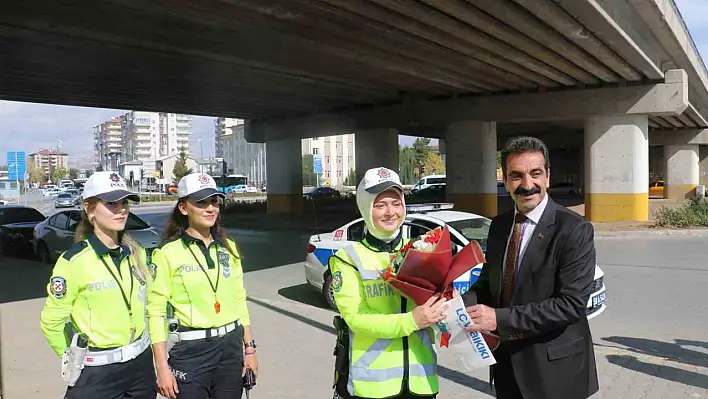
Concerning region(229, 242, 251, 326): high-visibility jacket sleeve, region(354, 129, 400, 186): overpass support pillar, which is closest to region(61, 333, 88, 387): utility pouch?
region(229, 242, 251, 326): high-visibility jacket sleeve

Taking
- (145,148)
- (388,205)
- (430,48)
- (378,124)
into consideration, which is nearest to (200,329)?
(388,205)

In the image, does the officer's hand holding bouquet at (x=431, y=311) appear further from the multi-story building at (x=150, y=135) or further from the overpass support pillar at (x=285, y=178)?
the multi-story building at (x=150, y=135)

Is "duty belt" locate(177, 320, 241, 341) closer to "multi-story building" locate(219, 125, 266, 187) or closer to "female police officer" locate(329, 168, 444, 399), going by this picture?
"female police officer" locate(329, 168, 444, 399)

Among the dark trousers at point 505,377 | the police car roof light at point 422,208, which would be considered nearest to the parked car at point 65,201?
the police car roof light at point 422,208

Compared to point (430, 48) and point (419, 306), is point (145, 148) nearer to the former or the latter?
point (430, 48)

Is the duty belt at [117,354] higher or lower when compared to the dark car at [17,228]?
higher

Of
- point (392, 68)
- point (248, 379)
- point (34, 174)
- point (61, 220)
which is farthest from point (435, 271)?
point (34, 174)

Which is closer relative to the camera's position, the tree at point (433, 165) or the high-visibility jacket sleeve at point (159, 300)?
the high-visibility jacket sleeve at point (159, 300)

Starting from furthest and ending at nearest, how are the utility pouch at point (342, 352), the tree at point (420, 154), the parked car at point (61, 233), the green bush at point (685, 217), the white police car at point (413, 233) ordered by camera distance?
the tree at point (420, 154) → the green bush at point (685, 217) → the parked car at point (61, 233) → the white police car at point (413, 233) → the utility pouch at point (342, 352)

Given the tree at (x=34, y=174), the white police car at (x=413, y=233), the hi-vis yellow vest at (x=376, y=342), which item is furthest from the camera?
the tree at (x=34, y=174)

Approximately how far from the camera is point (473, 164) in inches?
1064

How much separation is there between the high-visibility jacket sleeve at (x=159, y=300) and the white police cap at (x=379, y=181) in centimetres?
127

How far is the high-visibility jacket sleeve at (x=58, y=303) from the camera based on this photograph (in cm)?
302

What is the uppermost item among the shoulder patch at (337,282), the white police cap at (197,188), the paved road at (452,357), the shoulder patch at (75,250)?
the white police cap at (197,188)
